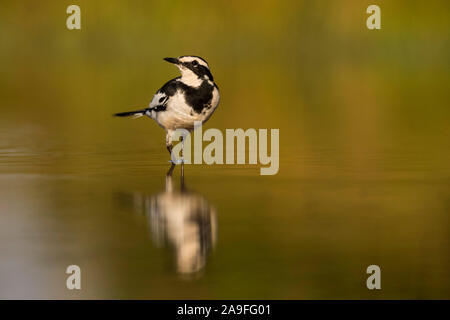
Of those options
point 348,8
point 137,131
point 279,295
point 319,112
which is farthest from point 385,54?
point 279,295

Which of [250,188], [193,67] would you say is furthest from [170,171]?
[250,188]

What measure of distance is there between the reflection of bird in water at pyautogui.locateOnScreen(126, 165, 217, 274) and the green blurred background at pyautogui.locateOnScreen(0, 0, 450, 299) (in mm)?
92

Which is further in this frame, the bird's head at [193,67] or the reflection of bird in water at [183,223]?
the bird's head at [193,67]

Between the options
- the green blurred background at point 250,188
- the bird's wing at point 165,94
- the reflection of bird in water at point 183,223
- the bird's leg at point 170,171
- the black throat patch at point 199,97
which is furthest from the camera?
the bird's wing at point 165,94

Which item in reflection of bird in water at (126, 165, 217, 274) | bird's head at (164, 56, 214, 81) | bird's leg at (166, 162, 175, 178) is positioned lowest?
reflection of bird in water at (126, 165, 217, 274)

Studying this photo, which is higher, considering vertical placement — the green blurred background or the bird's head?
the bird's head

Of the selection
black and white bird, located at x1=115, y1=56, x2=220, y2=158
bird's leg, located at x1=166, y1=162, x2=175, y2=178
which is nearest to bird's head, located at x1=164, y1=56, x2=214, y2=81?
black and white bird, located at x1=115, y1=56, x2=220, y2=158

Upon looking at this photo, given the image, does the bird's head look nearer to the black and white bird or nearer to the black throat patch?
the black and white bird

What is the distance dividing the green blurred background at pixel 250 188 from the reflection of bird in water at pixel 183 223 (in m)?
0.09

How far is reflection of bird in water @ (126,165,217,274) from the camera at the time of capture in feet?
20.3

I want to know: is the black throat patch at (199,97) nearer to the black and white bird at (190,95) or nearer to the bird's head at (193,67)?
the black and white bird at (190,95)

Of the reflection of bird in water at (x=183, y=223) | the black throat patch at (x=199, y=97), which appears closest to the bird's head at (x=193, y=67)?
the black throat patch at (x=199, y=97)

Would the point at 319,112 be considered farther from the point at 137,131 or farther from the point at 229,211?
the point at 229,211

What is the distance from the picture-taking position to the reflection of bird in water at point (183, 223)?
20.3 ft
